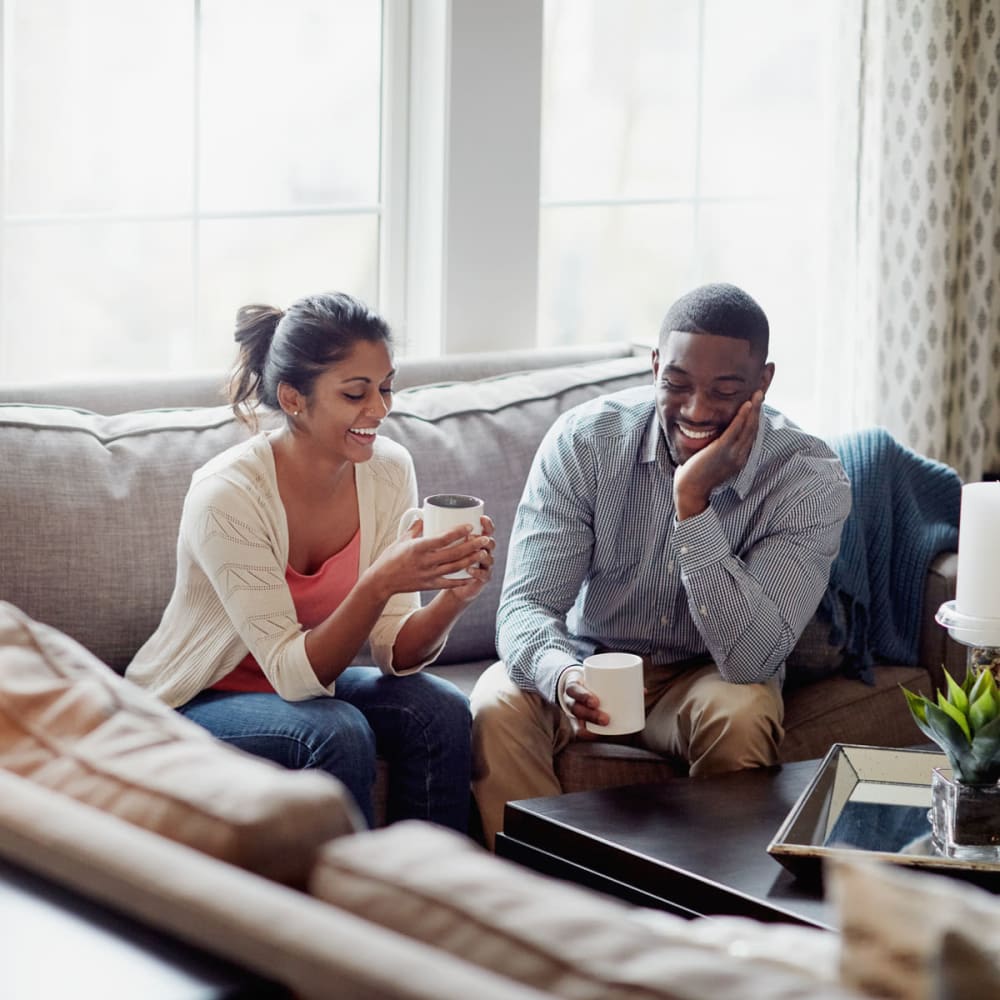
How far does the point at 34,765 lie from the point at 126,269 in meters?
2.21

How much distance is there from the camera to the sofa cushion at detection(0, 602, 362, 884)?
3.12 ft

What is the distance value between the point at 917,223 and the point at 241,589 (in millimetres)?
2107

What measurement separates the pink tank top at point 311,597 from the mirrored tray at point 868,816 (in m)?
0.78

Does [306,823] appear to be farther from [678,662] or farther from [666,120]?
[666,120]

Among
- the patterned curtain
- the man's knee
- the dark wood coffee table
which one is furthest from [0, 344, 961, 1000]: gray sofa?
the patterned curtain

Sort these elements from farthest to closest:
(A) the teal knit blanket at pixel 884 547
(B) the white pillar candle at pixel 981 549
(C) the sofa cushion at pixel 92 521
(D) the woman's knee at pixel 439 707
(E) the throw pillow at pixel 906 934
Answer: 1. (A) the teal knit blanket at pixel 884 547
2. (C) the sofa cushion at pixel 92 521
3. (D) the woman's knee at pixel 439 707
4. (B) the white pillar candle at pixel 981 549
5. (E) the throw pillow at pixel 906 934

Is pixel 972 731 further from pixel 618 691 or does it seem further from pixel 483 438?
pixel 483 438

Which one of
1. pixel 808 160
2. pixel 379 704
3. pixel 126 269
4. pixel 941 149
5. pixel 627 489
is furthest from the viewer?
pixel 808 160

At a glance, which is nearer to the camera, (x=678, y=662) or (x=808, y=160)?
(x=678, y=662)

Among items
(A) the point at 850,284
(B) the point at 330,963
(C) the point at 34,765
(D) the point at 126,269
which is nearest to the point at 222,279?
(D) the point at 126,269

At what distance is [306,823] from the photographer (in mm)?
956

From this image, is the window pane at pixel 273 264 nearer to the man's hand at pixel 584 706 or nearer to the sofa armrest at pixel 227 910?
the man's hand at pixel 584 706

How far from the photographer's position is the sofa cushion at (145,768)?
95 cm

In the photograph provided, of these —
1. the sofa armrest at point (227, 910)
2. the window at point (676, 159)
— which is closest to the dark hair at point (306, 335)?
the window at point (676, 159)
